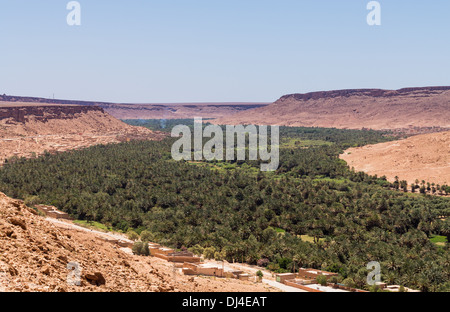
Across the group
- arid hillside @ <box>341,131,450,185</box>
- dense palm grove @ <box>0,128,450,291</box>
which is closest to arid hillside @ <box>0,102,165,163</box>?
dense palm grove @ <box>0,128,450,291</box>

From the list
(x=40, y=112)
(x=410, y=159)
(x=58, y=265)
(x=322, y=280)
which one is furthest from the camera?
(x=40, y=112)

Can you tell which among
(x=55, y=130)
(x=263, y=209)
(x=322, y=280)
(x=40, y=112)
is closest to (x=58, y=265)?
(x=322, y=280)

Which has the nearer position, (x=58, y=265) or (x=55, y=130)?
(x=58, y=265)

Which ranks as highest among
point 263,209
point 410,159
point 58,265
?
point 58,265

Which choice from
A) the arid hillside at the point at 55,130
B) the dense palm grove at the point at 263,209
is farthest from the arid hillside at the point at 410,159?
the arid hillside at the point at 55,130

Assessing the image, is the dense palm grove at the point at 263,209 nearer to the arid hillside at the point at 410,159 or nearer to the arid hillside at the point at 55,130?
the arid hillside at the point at 410,159

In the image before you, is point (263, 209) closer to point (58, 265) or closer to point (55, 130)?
point (58, 265)
